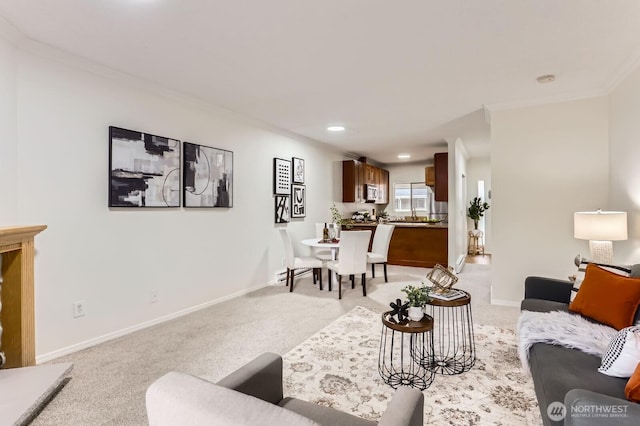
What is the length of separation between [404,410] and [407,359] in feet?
5.55

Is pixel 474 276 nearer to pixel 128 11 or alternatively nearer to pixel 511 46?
pixel 511 46

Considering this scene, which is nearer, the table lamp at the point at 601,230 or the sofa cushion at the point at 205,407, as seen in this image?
the sofa cushion at the point at 205,407

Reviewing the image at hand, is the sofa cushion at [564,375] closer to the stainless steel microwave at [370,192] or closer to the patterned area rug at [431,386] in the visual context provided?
the patterned area rug at [431,386]

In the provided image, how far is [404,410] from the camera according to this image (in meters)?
0.98

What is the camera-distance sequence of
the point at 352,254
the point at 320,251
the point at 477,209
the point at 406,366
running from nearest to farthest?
the point at 406,366, the point at 352,254, the point at 320,251, the point at 477,209

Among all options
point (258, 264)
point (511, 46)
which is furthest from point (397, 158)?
point (511, 46)

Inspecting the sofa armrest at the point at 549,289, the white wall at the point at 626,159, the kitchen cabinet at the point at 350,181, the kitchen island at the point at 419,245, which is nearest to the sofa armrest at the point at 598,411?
the sofa armrest at the point at 549,289

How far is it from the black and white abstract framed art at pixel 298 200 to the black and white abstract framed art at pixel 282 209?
0.17 metres

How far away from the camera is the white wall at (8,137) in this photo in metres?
2.28

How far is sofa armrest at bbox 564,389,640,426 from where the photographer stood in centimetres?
102

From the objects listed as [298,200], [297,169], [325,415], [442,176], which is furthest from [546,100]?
[325,415]

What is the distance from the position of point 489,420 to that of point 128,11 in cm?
316

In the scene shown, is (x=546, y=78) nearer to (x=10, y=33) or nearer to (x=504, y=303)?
(x=504, y=303)

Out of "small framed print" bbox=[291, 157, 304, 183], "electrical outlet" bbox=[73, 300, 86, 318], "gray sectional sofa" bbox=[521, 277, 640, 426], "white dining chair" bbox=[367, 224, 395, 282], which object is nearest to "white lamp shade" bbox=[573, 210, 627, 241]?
"gray sectional sofa" bbox=[521, 277, 640, 426]
